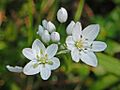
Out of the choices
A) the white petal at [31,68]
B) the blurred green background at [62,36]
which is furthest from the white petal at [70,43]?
the blurred green background at [62,36]

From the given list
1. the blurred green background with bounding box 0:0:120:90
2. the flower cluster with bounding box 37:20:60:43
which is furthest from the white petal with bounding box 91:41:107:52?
the blurred green background with bounding box 0:0:120:90

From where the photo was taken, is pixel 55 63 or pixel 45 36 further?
pixel 45 36

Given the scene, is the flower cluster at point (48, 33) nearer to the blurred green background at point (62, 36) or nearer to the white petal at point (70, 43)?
the white petal at point (70, 43)

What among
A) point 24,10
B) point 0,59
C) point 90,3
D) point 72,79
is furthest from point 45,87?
point 90,3

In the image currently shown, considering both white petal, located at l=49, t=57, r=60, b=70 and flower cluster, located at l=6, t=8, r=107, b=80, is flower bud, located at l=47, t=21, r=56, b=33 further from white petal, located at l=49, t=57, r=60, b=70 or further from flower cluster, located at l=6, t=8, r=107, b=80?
white petal, located at l=49, t=57, r=60, b=70

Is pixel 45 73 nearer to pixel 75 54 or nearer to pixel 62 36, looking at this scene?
pixel 75 54

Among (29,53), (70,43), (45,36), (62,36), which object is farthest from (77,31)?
(62,36)

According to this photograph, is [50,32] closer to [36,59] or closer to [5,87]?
[36,59]
